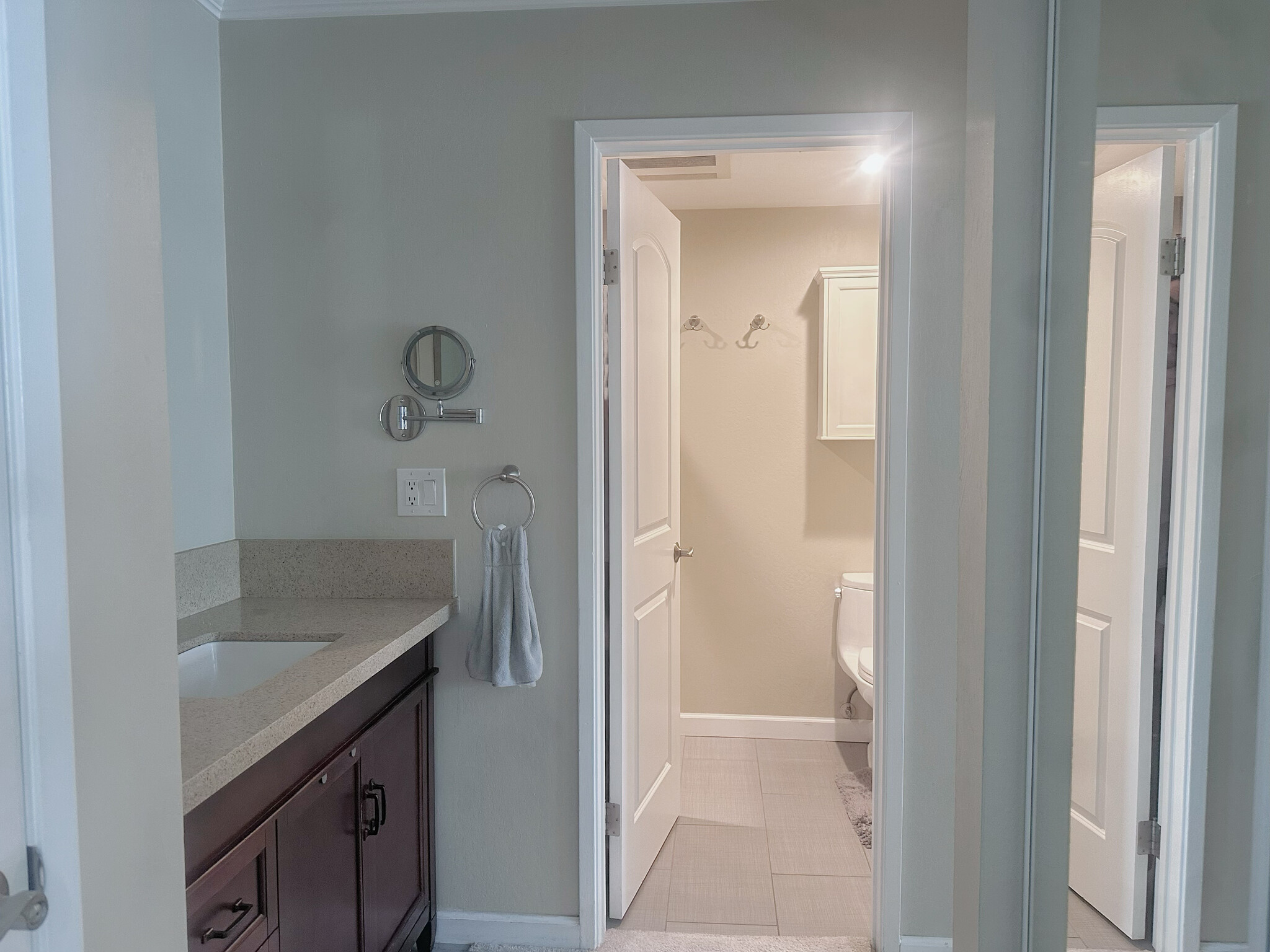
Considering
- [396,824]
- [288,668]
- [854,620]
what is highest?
[288,668]

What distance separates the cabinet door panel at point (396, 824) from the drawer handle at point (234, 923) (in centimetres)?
46

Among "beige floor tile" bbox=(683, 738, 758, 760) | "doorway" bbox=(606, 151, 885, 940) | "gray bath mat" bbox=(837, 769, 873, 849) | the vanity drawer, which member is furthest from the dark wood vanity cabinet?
"beige floor tile" bbox=(683, 738, 758, 760)

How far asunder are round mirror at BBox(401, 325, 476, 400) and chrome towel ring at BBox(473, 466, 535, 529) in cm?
23

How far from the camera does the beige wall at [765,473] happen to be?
3.54 meters

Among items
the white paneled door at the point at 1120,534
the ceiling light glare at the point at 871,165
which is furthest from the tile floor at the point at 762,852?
the ceiling light glare at the point at 871,165

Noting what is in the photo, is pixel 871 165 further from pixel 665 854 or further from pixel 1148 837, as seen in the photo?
pixel 1148 837

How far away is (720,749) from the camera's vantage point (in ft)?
11.9

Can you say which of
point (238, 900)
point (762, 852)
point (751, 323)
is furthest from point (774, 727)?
point (238, 900)

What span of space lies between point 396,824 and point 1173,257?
6.06 feet

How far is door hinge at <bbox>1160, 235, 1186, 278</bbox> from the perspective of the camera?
689 mm

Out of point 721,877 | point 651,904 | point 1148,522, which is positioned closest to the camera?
point 1148,522

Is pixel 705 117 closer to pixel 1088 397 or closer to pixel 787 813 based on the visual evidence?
pixel 1088 397

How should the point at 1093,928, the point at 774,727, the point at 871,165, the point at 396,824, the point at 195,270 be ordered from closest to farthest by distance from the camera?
the point at 1093,928 → the point at 396,824 → the point at 195,270 → the point at 871,165 → the point at 774,727

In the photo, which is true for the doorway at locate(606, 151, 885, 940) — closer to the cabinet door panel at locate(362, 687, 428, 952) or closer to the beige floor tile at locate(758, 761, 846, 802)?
the beige floor tile at locate(758, 761, 846, 802)
